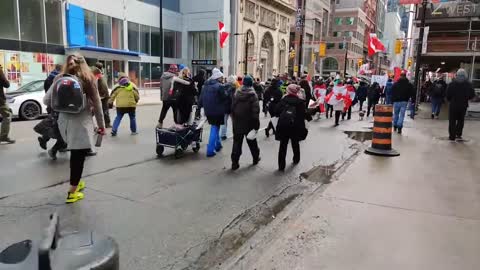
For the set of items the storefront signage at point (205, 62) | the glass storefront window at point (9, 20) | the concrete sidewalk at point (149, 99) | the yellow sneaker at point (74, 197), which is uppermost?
the glass storefront window at point (9, 20)

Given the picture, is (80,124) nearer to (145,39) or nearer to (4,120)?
(4,120)

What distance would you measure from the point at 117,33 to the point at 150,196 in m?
31.1

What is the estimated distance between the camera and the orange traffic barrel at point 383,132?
8305mm

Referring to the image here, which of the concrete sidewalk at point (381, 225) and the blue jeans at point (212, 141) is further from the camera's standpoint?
the blue jeans at point (212, 141)

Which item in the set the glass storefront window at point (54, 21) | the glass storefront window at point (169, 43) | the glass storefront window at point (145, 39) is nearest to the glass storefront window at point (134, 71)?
the glass storefront window at point (145, 39)

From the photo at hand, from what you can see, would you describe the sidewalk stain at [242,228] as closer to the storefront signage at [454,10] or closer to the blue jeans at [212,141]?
the blue jeans at [212,141]

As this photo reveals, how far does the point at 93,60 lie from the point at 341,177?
27.4 meters

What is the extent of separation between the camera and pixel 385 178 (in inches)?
254

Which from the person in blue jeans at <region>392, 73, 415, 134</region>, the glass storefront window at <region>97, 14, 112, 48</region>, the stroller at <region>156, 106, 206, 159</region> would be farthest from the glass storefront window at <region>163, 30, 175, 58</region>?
the stroller at <region>156, 106, 206, 159</region>

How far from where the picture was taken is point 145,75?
37594 mm

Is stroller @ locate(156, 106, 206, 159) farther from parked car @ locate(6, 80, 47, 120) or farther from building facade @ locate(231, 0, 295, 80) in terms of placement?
building facade @ locate(231, 0, 295, 80)

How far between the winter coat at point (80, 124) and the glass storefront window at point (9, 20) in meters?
22.6

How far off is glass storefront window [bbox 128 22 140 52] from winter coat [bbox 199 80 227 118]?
29.5m

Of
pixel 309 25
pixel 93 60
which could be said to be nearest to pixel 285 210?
pixel 93 60
